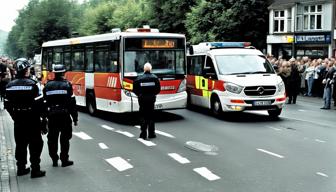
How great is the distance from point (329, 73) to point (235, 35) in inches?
914

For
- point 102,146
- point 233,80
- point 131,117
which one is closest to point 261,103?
point 233,80

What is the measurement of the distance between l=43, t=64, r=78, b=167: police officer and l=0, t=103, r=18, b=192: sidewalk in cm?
84

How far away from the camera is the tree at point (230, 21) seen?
41.0 meters

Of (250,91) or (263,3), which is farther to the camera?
(263,3)

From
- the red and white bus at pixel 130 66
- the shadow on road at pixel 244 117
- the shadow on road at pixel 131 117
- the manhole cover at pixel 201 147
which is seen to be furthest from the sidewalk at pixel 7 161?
the shadow on road at pixel 244 117

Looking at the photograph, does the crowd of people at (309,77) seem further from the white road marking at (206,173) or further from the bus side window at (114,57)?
the white road marking at (206,173)

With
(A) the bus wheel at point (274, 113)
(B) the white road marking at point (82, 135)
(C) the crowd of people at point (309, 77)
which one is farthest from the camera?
(C) the crowd of people at point (309, 77)

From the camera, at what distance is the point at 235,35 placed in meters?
41.6

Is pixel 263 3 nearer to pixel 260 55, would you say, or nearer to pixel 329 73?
pixel 329 73

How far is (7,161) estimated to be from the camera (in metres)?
9.36

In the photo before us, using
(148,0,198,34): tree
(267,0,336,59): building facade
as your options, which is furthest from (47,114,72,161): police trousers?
(148,0,198,34): tree

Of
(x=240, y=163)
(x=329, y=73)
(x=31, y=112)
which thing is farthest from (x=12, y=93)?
(x=329, y=73)

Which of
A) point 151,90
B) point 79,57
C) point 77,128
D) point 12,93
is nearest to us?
point 12,93

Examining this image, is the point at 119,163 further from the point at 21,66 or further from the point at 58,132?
the point at 21,66
